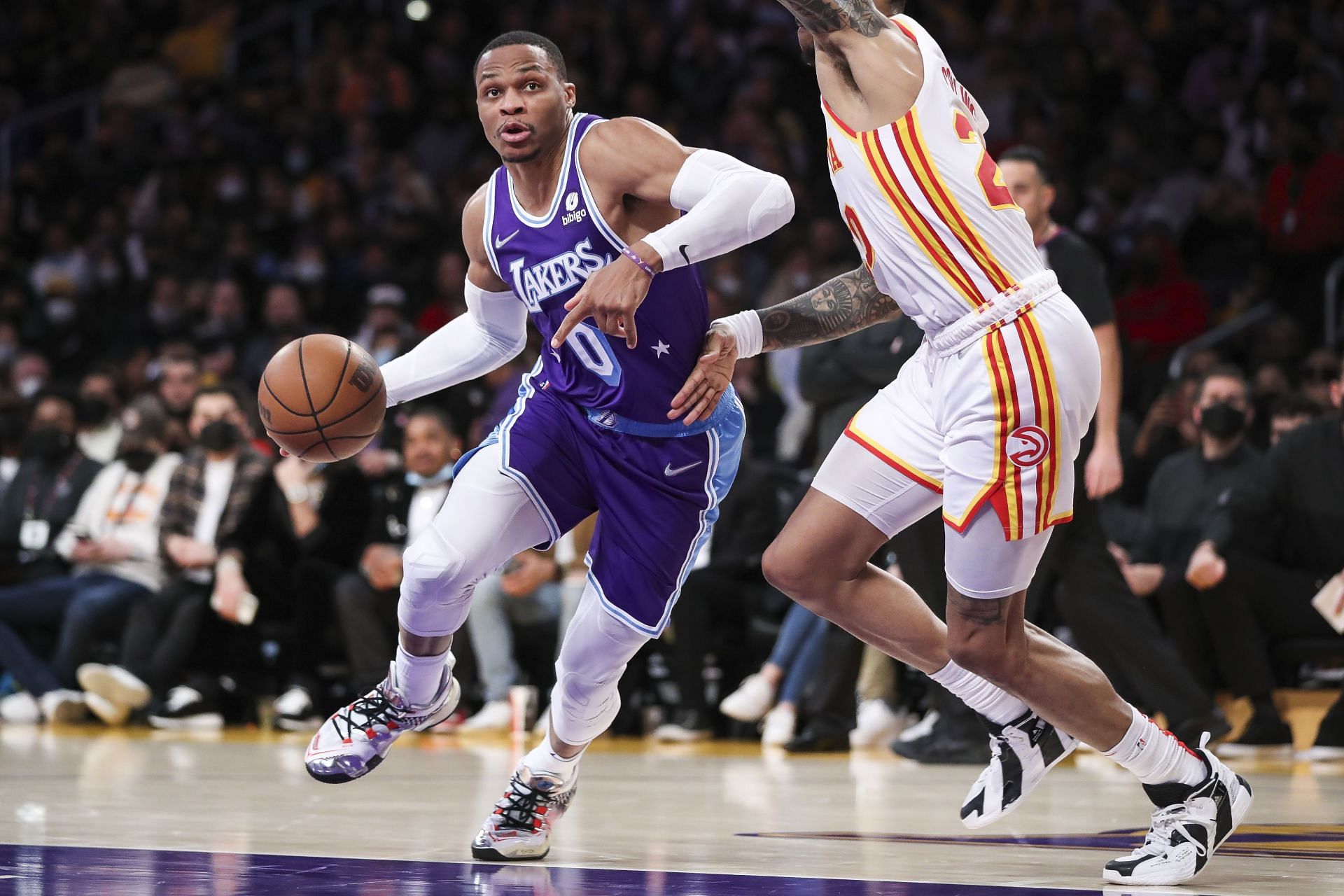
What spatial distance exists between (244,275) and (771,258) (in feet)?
13.8

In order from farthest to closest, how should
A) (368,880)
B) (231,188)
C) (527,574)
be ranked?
(231,188)
(527,574)
(368,880)

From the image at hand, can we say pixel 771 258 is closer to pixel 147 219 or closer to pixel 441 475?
pixel 441 475

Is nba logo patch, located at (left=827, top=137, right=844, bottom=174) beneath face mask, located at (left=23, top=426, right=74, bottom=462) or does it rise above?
above

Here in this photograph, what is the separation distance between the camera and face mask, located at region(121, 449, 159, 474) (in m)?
9.55

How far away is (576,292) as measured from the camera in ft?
14.3

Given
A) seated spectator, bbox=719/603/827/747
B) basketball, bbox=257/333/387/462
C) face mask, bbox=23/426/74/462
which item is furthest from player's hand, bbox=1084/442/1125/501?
face mask, bbox=23/426/74/462

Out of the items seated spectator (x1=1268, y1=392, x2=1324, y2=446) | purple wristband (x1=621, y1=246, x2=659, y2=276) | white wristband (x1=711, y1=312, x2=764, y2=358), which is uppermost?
purple wristband (x1=621, y1=246, x2=659, y2=276)

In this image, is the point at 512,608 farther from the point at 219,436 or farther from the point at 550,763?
the point at 550,763

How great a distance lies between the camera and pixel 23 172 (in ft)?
50.8

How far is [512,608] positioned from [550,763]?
4.24 metres

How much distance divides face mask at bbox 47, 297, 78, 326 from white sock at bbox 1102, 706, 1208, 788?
451 inches

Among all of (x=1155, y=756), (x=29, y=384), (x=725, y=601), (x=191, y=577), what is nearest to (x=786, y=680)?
(x=725, y=601)

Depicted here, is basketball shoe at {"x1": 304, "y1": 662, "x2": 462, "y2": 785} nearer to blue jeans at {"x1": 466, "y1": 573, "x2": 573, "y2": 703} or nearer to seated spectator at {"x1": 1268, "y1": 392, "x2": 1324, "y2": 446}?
blue jeans at {"x1": 466, "y1": 573, "x2": 573, "y2": 703}

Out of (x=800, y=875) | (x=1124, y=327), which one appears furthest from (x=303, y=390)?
(x=1124, y=327)
